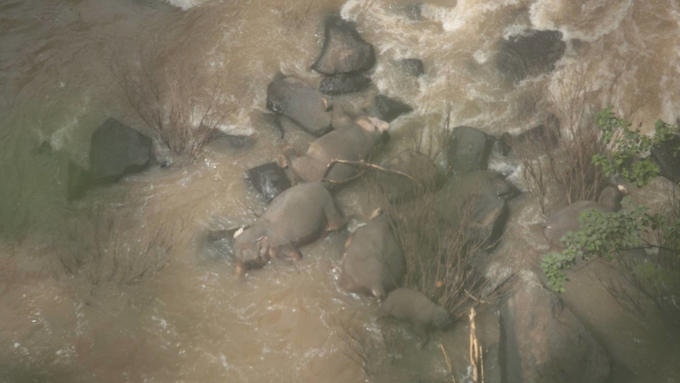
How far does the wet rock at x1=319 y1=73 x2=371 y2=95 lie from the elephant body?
2.06 feet

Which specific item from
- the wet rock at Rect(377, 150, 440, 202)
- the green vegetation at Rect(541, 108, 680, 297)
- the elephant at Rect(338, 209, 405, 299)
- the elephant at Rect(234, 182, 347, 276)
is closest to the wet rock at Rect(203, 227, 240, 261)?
the elephant at Rect(234, 182, 347, 276)

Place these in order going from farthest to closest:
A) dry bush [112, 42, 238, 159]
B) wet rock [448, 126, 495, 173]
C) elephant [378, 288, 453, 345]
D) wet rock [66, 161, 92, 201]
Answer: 1. dry bush [112, 42, 238, 159]
2. wet rock [448, 126, 495, 173]
3. wet rock [66, 161, 92, 201]
4. elephant [378, 288, 453, 345]

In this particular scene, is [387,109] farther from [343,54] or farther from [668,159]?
[668,159]

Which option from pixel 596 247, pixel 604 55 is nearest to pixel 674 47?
pixel 604 55

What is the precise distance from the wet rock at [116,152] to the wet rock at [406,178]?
90.1 inches

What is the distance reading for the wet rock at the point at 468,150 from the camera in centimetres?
617

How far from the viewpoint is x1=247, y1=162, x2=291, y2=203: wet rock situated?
6.02 m

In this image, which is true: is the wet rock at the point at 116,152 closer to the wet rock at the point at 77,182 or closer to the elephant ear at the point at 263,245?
the wet rock at the point at 77,182

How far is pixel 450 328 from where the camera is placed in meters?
5.26

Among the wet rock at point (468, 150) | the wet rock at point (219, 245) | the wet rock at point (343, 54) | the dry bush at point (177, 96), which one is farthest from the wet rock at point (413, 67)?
the wet rock at point (219, 245)

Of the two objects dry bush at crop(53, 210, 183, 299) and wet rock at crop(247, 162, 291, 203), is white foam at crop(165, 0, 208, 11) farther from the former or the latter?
dry bush at crop(53, 210, 183, 299)

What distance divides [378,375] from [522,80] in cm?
358

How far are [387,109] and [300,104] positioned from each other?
880mm

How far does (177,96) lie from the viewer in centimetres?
634
